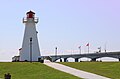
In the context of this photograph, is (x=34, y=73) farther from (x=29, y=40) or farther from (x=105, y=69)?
(x=29, y=40)

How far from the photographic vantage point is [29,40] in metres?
64.0

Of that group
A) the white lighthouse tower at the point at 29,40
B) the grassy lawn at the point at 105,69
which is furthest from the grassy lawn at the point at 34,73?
the white lighthouse tower at the point at 29,40

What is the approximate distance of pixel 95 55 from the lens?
334ft

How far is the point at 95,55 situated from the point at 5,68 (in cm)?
6317

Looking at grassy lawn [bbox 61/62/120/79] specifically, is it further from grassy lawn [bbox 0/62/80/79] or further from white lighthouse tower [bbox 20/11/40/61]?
white lighthouse tower [bbox 20/11/40/61]

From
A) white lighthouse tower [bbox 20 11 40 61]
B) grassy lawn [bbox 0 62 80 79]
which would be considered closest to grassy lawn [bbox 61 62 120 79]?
grassy lawn [bbox 0 62 80 79]

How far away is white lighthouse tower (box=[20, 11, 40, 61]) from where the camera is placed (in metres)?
63.8

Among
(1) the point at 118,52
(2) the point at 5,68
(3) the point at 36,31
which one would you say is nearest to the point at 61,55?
(1) the point at 118,52

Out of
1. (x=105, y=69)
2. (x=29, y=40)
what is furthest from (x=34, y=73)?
(x=29, y=40)

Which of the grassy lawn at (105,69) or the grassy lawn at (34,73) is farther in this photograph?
the grassy lawn at (105,69)

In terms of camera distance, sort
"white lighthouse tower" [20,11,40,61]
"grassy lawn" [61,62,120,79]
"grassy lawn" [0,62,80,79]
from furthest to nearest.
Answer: "white lighthouse tower" [20,11,40,61] < "grassy lawn" [61,62,120,79] < "grassy lawn" [0,62,80,79]

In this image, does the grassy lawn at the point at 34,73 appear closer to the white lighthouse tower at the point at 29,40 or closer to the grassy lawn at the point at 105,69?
the grassy lawn at the point at 105,69

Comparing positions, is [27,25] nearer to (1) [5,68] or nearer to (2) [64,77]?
(1) [5,68]

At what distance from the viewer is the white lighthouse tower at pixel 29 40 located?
2510 inches
